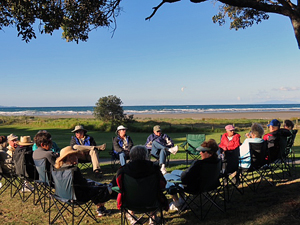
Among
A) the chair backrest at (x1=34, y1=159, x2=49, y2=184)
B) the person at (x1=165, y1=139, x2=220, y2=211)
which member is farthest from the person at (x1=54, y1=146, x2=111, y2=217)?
the person at (x1=165, y1=139, x2=220, y2=211)

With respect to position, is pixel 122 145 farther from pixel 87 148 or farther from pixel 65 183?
pixel 65 183

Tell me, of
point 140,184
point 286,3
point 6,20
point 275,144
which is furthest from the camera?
point 275,144

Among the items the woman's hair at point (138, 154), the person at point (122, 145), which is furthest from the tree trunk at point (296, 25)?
the person at point (122, 145)

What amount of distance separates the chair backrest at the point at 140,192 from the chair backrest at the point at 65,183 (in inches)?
25.7

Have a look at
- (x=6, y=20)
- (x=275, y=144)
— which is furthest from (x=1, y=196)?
(x=275, y=144)

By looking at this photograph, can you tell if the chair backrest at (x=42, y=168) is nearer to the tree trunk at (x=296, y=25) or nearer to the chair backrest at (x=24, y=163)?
the chair backrest at (x=24, y=163)

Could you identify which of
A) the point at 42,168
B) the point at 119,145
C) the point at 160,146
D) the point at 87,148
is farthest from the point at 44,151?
the point at 160,146

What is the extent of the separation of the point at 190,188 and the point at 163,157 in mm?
3150

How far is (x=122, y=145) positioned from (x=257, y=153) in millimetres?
3134

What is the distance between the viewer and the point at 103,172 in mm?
7340

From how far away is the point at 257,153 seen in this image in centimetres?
514

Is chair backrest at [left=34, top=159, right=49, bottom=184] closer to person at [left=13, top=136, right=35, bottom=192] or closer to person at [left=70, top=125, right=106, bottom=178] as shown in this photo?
person at [left=13, top=136, right=35, bottom=192]

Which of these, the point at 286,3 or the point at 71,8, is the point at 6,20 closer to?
the point at 71,8

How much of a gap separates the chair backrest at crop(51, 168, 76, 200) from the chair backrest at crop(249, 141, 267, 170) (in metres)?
2.97
